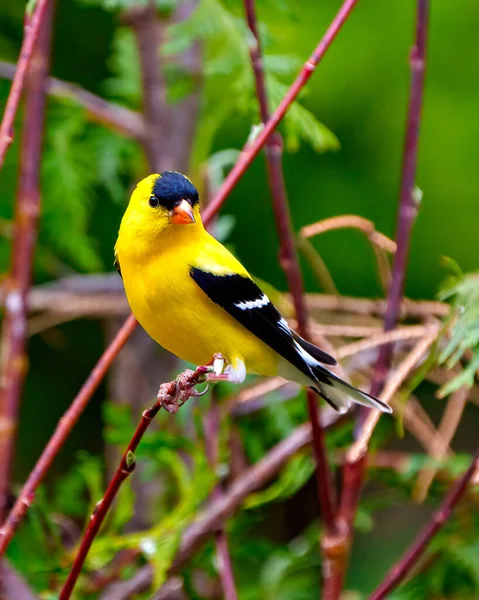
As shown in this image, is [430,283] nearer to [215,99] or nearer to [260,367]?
[215,99]

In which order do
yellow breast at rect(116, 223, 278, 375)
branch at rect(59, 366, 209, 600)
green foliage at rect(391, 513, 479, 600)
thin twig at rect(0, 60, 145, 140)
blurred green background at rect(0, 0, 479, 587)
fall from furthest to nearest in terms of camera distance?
blurred green background at rect(0, 0, 479, 587) < thin twig at rect(0, 60, 145, 140) < green foliage at rect(391, 513, 479, 600) < yellow breast at rect(116, 223, 278, 375) < branch at rect(59, 366, 209, 600)

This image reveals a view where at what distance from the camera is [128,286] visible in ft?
4.80

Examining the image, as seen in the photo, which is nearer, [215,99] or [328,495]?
[328,495]

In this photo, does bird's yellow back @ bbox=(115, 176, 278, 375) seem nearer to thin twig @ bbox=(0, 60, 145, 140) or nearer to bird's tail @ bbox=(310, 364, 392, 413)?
bird's tail @ bbox=(310, 364, 392, 413)

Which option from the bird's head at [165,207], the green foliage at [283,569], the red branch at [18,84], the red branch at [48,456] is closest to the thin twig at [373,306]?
the bird's head at [165,207]

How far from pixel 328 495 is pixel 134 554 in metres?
0.44

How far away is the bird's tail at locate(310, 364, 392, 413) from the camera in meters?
1.48

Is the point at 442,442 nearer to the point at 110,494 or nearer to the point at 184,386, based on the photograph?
the point at 184,386

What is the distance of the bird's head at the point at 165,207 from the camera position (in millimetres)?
1495

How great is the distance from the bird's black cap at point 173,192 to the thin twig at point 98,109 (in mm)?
632

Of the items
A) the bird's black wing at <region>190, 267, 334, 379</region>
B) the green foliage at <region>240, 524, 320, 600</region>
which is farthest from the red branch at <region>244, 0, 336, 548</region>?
the green foliage at <region>240, 524, 320, 600</region>

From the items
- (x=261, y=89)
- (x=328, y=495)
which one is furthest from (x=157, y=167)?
(x=328, y=495)

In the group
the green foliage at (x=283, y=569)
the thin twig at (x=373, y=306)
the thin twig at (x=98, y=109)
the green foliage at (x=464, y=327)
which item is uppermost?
the green foliage at (x=464, y=327)

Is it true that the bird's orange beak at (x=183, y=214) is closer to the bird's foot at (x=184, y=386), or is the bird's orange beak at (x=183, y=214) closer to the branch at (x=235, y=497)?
the bird's foot at (x=184, y=386)
